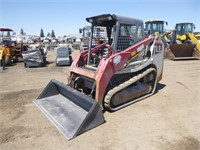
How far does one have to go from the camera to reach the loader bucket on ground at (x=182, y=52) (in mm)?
12797

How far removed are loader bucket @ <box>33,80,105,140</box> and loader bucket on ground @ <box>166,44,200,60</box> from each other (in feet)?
32.1

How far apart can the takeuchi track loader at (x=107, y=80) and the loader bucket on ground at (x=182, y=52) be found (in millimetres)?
7444

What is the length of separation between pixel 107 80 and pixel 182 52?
10268mm

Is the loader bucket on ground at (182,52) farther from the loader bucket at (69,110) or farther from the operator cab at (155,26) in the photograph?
the loader bucket at (69,110)

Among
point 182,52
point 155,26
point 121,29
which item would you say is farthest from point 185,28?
point 121,29

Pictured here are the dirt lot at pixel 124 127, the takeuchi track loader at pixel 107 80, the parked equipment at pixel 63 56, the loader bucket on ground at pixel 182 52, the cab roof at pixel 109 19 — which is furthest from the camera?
the loader bucket on ground at pixel 182 52

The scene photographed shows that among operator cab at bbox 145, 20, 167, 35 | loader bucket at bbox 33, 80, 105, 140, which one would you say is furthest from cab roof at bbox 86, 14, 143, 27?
operator cab at bbox 145, 20, 167, 35

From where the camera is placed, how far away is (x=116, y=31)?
15.7ft

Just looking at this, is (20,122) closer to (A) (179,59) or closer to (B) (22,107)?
(B) (22,107)

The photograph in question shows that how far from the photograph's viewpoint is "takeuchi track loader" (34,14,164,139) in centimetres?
394

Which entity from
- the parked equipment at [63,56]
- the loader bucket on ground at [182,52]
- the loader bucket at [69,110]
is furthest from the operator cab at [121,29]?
the loader bucket on ground at [182,52]

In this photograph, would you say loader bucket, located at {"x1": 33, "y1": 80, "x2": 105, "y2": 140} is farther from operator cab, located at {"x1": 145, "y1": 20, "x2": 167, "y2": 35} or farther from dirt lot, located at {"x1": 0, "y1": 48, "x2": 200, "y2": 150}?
operator cab, located at {"x1": 145, "y1": 20, "x2": 167, "y2": 35}

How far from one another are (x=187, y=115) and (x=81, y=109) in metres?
2.34

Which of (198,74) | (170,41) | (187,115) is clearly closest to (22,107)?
(187,115)
